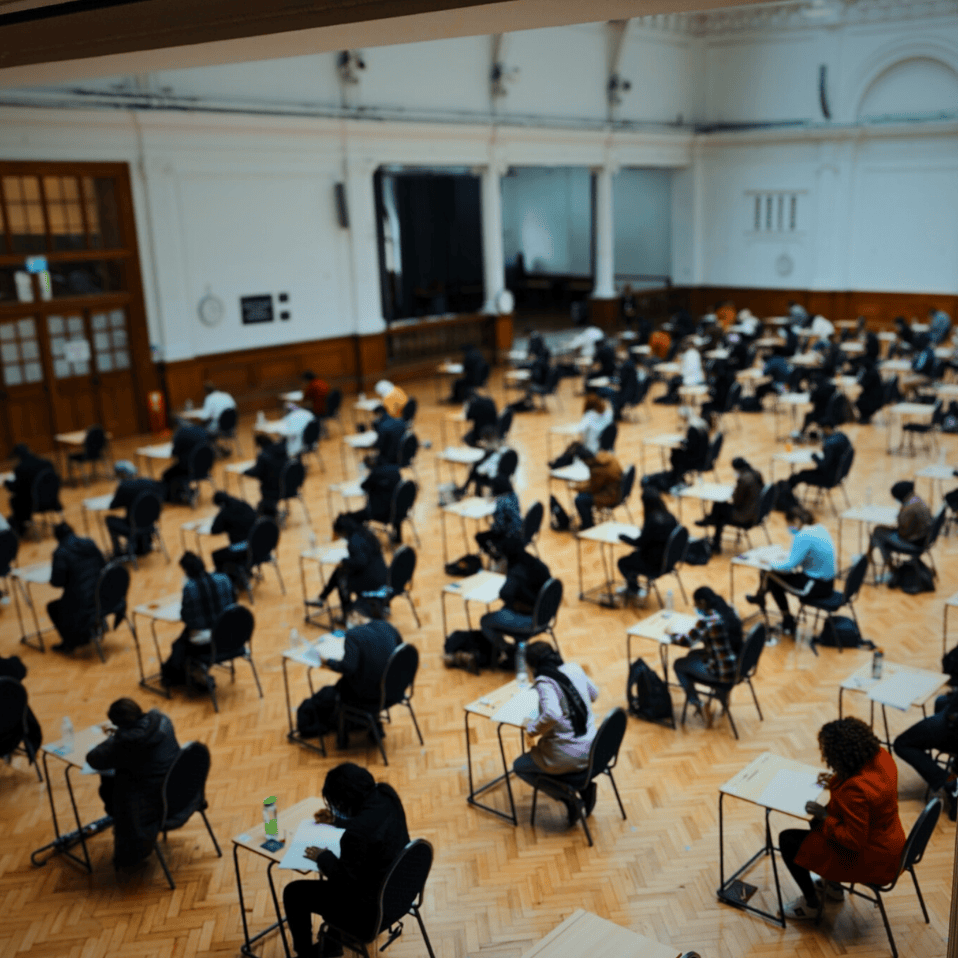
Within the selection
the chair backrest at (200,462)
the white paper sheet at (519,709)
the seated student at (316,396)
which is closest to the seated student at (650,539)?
the white paper sheet at (519,709)

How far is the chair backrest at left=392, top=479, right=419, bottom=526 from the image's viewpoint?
11328 millimetres

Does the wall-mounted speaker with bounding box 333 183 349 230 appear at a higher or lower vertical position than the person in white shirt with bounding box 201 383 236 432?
higher

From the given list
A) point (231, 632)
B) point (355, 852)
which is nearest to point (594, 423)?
point (231, 632)

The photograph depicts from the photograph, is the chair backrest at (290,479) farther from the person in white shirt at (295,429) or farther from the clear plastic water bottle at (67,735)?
the clear plastic water bottle at (67,735)

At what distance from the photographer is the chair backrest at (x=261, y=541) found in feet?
32.9

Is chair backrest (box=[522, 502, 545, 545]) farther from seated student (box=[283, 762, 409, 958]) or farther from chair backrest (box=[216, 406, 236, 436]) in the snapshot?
chair backrest (box=[216, 406, 236, 436])

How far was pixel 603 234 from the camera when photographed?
26.6m

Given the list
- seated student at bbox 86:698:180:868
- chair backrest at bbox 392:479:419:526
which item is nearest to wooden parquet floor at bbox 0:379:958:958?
seated student at bbox 86:698:180:868

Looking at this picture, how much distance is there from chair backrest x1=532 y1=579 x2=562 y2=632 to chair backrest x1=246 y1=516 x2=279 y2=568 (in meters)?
3.25

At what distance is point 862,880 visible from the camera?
5.04 metres

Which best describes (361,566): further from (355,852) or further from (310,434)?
(310,434)

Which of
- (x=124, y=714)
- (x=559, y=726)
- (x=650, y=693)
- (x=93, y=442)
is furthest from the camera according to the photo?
(x=93, y=442)

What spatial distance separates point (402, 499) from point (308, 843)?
662 cm

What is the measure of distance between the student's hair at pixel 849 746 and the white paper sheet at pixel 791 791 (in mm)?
383
